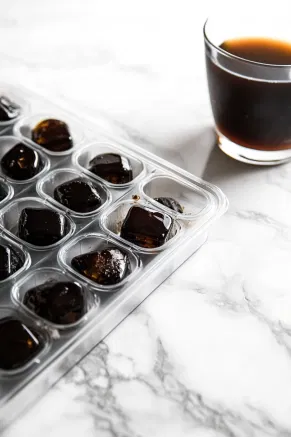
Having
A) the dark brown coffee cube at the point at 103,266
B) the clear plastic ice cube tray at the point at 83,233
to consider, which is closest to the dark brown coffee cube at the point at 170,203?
the clear plastic ice cube tray at the point at 83,233

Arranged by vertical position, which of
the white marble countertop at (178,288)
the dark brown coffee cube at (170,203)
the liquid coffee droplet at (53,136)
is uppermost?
the liquid coffee droplet at (53,136)

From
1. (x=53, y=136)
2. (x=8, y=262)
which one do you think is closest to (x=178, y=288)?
(x=8, y=262)

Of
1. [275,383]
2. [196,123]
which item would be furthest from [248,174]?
[275,383]

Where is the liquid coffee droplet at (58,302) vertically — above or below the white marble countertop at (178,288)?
above

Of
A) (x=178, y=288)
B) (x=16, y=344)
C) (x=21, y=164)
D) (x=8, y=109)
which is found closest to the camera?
(x=16, y=344)

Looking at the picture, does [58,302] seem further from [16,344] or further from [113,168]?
[113,168]

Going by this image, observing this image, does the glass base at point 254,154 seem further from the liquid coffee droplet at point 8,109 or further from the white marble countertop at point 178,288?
the liquid coffee droplet at point 8,109

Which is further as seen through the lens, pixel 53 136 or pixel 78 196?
pixel 53 136

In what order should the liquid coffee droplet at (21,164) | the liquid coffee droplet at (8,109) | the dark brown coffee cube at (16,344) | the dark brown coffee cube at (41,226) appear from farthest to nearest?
the liquid coffee droplet at (8,109), the liquid coffee droplet at (21,164), the dark brown coffee cube at (41,226), the dark brown coffee cube at (16,344)

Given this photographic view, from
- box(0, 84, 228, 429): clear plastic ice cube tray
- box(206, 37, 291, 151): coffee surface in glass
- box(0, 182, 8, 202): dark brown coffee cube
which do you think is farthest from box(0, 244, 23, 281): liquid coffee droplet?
box(206, 37, 291, 151): coffee surface in glass
